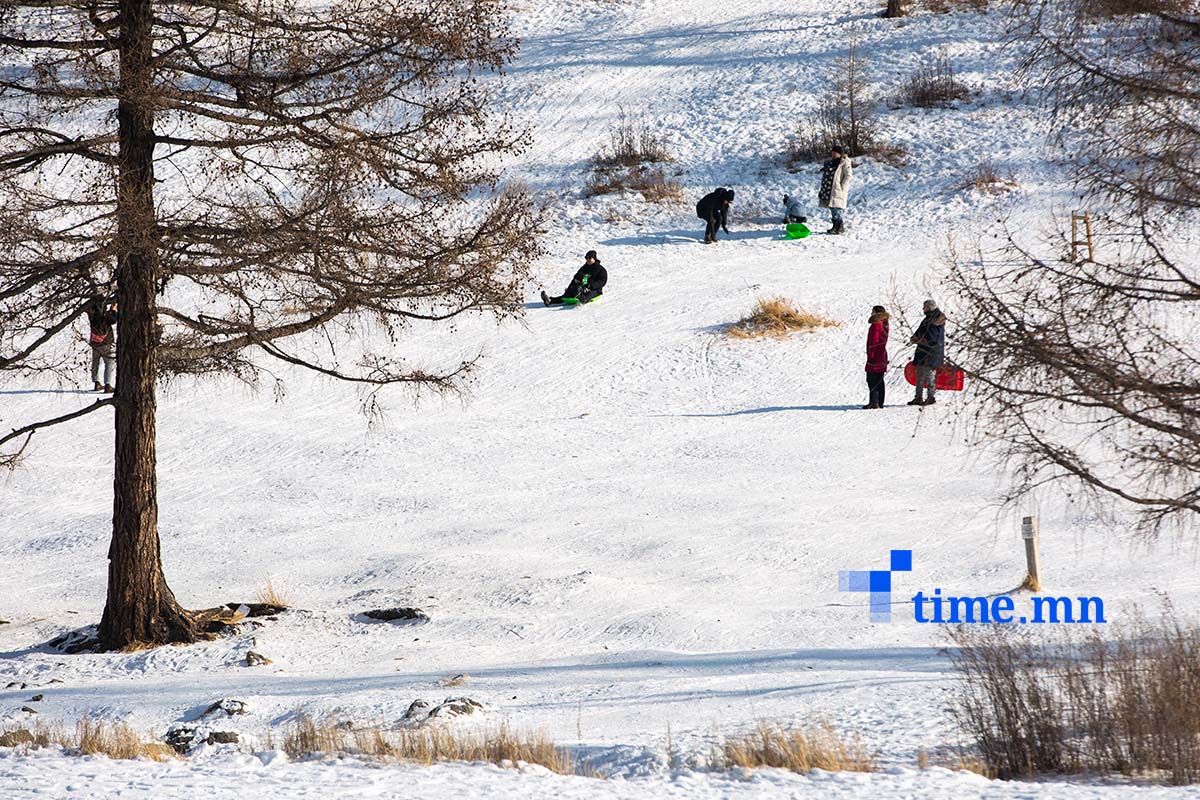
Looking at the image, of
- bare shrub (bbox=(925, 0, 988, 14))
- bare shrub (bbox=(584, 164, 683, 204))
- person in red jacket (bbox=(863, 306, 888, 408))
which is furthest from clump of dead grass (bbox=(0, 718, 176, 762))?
bare shrub (bbox=(925, 0, 988, 14))

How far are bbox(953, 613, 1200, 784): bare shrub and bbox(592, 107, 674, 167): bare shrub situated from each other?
24.8m

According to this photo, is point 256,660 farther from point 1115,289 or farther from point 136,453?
point 1115,289

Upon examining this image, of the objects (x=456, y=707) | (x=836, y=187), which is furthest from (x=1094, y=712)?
(x=836, y=187)

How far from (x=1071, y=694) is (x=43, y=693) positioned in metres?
7.57

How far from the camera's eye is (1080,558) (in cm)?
1140

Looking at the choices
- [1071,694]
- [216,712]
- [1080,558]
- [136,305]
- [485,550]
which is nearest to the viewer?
[1071,694]

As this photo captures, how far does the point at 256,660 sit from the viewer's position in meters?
10.0

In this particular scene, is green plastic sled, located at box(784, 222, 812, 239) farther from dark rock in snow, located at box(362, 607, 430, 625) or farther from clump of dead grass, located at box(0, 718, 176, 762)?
clump of dead grass, located at box(0, 718, 176, 762)

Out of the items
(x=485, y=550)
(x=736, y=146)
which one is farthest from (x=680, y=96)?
(x=485, y=550)

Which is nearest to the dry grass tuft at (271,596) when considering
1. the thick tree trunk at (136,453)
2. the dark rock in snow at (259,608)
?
the dark rock in snow at (259,608)

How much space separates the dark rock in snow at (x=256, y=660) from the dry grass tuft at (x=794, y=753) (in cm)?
497

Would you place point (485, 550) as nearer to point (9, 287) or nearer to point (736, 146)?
point (9, 287)

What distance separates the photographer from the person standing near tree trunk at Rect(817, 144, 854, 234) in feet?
86.3

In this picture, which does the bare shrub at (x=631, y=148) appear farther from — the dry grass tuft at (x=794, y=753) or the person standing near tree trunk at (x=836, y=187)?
the dry grass tuft at (x=794, y=753)
